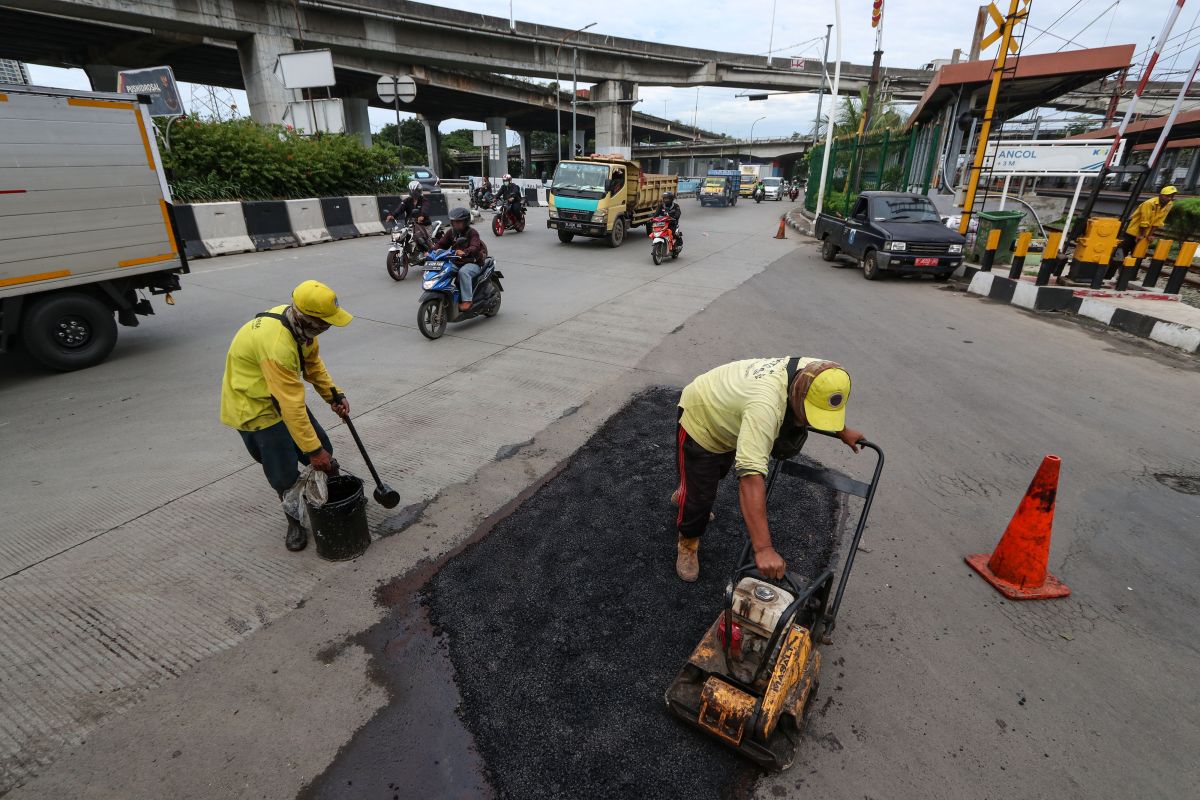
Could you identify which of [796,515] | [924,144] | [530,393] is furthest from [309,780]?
[924,144]

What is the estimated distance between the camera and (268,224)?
13398 millimetres

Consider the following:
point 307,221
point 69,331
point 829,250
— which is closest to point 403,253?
point 69,331

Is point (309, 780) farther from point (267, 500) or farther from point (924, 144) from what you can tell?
point (924, 144)

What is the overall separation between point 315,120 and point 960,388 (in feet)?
65.4

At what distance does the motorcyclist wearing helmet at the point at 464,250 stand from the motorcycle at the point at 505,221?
9.77 m

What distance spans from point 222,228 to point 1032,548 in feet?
49.1

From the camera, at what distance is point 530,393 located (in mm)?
5797

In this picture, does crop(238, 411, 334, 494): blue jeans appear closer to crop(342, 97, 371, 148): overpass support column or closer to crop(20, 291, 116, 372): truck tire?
crop(20, 291, 116, 372): truck tire

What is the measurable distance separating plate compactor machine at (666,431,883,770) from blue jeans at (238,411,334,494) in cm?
240

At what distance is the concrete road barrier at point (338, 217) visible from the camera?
14.9m

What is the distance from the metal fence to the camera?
18.6m

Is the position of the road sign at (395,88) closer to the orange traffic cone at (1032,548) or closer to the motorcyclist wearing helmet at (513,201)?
the motorcyclist wearing helmet at (513,201)

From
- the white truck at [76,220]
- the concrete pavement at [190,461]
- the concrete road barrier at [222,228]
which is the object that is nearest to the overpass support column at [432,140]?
the concrete road barrier at [222,228]

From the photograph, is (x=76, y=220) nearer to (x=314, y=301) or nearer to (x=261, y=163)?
(x=314, y=301)
